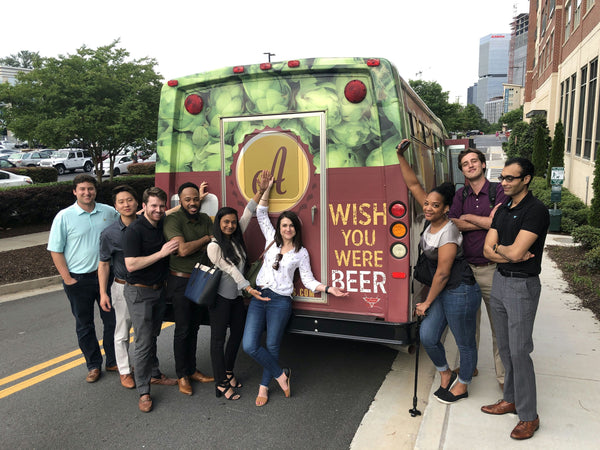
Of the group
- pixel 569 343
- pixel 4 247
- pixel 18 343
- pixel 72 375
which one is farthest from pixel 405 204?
pixel 4 247

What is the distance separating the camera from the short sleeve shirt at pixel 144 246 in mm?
3924

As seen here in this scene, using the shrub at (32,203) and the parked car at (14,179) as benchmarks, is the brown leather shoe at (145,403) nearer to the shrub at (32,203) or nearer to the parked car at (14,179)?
the shrub at (32,203)

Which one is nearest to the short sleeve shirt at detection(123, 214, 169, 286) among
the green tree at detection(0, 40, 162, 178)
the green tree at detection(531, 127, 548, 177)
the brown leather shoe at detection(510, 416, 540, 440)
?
the brown leather shoe at detection(510, 416, 540, 440)

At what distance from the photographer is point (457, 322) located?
147 inches

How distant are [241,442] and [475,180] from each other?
2.78m

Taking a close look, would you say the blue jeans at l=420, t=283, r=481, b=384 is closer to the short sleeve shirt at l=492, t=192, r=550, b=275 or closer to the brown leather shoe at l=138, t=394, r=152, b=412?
the short sleeve shirt at l=492, t=192, r=550, b=275

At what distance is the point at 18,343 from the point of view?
565 centimetres

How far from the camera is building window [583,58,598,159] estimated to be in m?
16.0

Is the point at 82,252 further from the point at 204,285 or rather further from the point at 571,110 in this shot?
the point at 571,110

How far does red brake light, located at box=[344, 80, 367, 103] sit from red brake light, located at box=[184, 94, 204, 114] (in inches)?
57.6

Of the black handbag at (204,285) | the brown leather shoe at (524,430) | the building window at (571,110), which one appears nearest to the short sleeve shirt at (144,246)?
the black handbag at (204,285)

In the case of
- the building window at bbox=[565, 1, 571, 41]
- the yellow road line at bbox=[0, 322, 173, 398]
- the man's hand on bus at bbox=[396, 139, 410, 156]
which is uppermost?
the building window at bbox=[565, 1, 571, 41]

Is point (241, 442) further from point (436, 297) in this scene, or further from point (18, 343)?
point (18, 343)

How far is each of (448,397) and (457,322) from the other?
659mm
